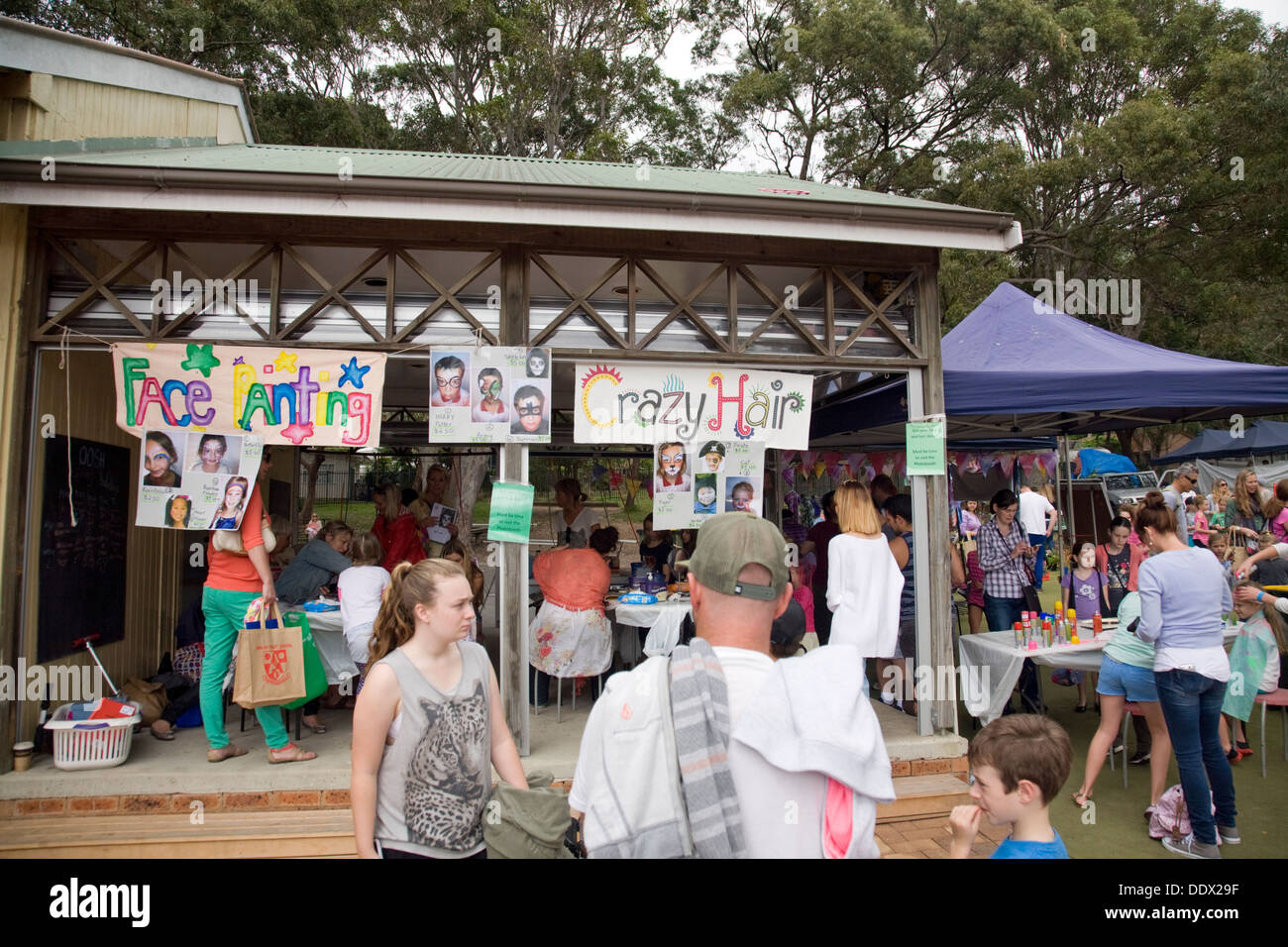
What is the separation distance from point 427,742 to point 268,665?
125 inches

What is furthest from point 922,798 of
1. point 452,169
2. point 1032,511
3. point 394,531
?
point 1032,511

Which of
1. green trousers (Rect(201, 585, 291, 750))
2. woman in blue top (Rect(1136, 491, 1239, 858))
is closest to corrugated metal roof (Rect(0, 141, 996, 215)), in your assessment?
woman in blue top (Rect(1136, 491, 1239, 858))

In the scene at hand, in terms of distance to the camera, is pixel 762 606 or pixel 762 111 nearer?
pixel 762 606

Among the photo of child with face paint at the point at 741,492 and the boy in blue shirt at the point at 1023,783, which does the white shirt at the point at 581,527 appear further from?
the boy in blue shirt at the point at 1023,783

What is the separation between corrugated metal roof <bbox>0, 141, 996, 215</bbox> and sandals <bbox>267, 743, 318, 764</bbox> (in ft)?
12.0

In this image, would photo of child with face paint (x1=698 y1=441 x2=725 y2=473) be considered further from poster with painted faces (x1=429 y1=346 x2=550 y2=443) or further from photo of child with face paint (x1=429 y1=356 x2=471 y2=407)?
photo of child with face paint (x1=429 y1=356 x2=471 y2=407)

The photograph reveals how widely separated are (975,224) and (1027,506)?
7461 millimetres

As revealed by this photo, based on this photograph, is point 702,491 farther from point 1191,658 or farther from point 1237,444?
point 1237,444

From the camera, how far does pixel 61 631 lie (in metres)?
5.21

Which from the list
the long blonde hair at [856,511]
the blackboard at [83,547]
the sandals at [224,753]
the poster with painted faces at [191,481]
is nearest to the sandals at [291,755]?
the sandals at [224,753]

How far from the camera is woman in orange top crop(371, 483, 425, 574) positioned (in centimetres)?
712

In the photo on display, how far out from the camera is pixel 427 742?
2.27 m

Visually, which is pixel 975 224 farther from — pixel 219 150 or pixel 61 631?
pixel 61 631

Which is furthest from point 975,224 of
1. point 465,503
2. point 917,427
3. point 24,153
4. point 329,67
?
point 329,67
